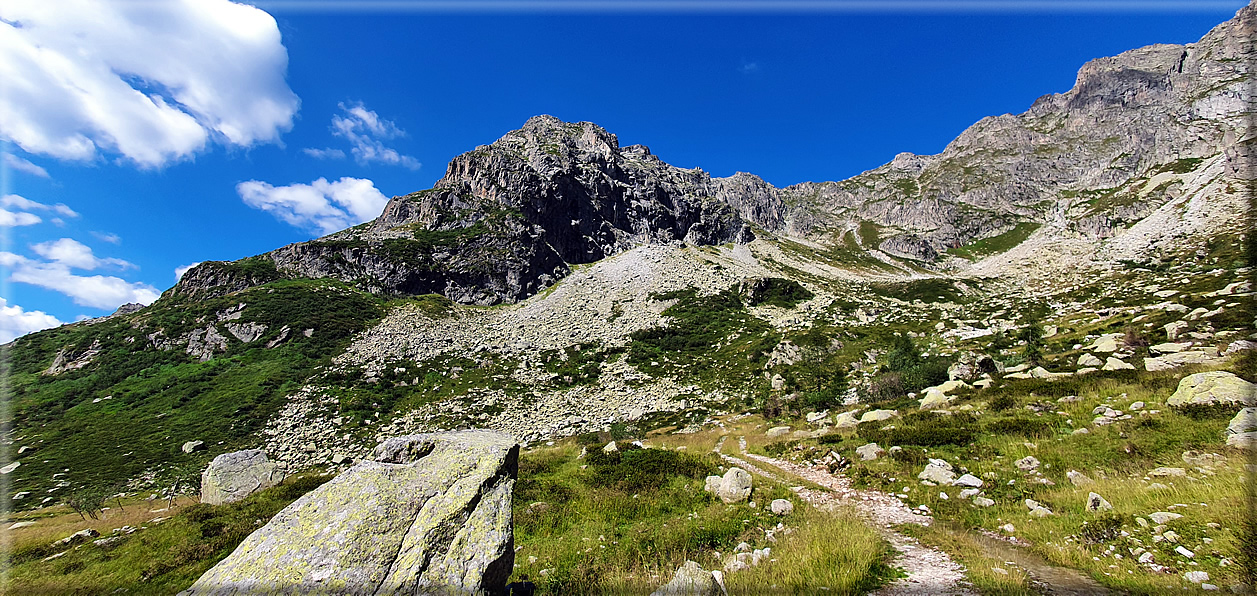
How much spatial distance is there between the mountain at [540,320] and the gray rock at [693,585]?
22577 millimetres

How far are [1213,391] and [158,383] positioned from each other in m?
67.5

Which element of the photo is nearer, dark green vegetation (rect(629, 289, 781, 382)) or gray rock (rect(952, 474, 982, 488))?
gray rock (rect(952, 474, 982, 488))

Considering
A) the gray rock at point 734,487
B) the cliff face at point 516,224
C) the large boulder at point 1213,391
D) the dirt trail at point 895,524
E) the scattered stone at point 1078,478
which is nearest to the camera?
the dirt trail at point 895,524

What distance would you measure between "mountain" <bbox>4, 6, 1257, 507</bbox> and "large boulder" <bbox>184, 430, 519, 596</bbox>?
19312mm

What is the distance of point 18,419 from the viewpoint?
33.9 metres

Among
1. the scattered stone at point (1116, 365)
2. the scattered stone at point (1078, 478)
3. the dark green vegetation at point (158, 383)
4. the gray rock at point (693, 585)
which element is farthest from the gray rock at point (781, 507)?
the dark green vegetation at point (158, 383)

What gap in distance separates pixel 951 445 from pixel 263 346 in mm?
63354

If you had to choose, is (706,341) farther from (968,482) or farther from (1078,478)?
(1078,478)

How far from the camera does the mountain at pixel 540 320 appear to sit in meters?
32.9

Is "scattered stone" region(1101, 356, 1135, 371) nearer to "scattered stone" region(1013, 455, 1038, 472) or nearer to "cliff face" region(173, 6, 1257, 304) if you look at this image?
"scattered stone" region(1013, 455, 1038, 472)

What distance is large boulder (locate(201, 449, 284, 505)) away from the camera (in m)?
16.1

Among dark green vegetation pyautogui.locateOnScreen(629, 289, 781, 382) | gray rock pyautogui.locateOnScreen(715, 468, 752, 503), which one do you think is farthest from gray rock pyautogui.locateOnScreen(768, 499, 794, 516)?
dark green vegetation pyautogui.locateOnScreen(629, 289, 781, 382)

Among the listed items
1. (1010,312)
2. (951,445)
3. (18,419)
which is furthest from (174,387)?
(1010,312)

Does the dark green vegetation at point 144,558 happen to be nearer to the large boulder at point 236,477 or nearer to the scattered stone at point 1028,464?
the large boulder at point 236,477
